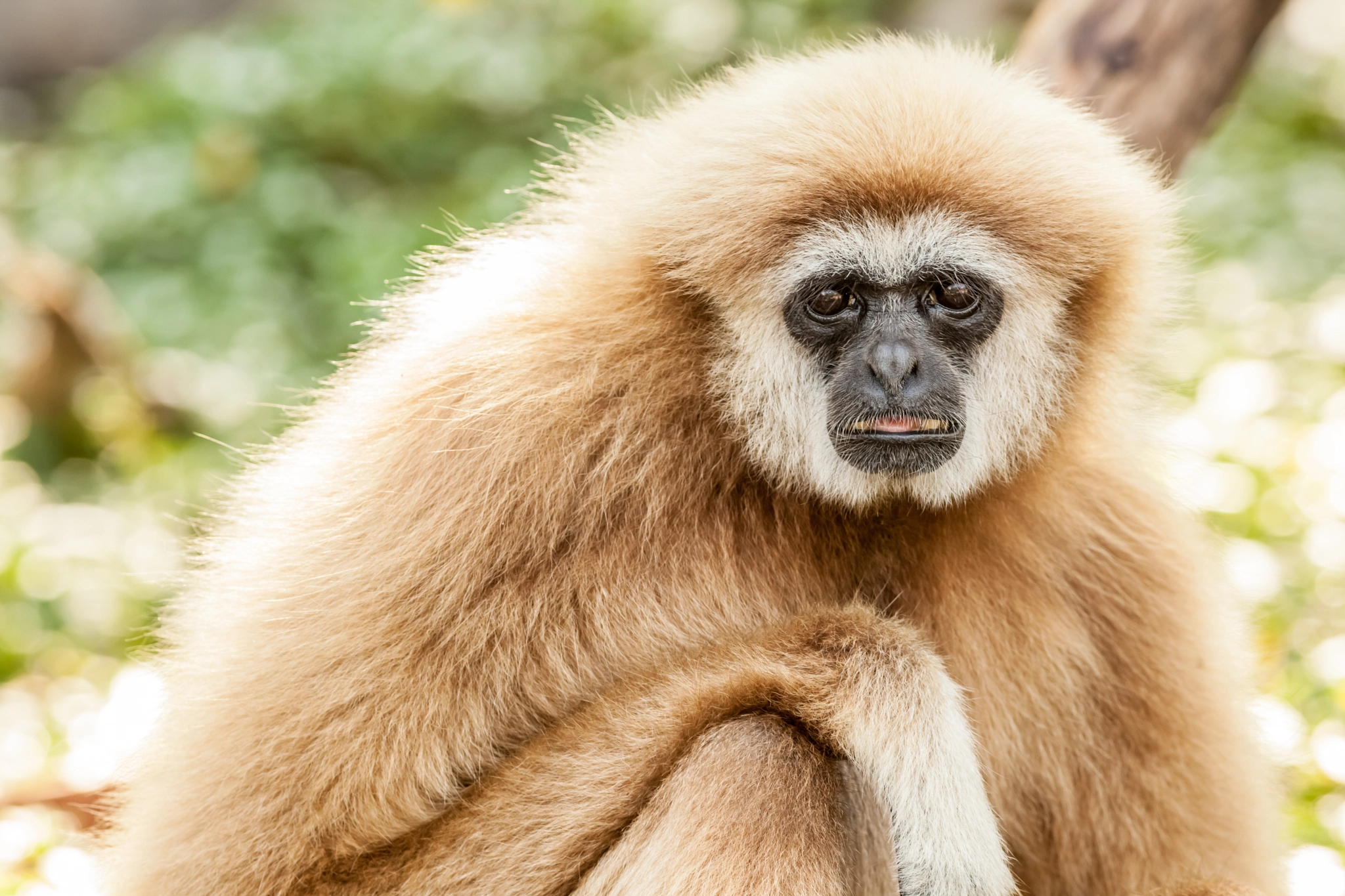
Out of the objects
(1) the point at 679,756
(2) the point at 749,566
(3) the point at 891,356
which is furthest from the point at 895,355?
(1) the point at 679,756

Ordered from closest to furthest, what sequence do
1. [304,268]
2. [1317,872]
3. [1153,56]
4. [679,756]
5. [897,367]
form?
[679,756] → [897,367] → [1317,872] → [1153,56] → [304,268]

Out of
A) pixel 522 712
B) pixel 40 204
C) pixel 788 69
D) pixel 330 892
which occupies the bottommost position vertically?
pixel 40 204

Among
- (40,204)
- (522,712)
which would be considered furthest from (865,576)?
(40,204)

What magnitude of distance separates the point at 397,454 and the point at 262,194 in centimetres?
925

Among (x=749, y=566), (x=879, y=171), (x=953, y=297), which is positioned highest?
(x=879, y=171)

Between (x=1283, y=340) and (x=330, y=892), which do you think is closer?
(x=330, y=892)

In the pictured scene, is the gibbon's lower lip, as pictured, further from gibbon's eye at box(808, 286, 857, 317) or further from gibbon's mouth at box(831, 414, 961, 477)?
gibbon's eye at box(808, 286, 857, 317)

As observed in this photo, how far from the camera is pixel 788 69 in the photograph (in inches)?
159

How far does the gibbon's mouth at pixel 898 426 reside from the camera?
366 centimetres

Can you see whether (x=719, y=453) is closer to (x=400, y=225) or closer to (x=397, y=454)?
(x=397, y=454)

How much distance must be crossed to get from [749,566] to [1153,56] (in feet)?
9.95

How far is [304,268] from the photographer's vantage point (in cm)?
1178

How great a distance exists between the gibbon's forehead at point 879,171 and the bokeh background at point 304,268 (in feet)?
2.39

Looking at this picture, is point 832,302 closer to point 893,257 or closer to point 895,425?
point 893,257
